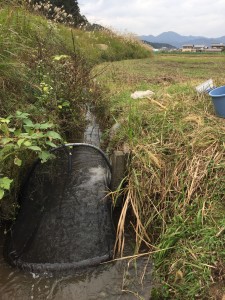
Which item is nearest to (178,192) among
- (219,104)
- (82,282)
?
(82,282)

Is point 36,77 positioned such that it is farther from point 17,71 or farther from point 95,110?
point 95,110

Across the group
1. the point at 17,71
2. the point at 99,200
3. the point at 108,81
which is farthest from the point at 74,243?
the point at 108,81

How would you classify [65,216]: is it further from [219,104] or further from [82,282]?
[219,104]

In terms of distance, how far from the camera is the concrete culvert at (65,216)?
2.53 meters

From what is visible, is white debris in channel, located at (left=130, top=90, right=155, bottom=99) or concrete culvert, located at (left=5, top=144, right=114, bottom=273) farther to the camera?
white debris in channel, located at (left=130, top=90, right=155, bottom=99)

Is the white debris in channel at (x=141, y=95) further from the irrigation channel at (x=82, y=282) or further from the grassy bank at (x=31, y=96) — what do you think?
the irrigation channel at (x=82, y=282)

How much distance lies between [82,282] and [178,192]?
3.36 feet

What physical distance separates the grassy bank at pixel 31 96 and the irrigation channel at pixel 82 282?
647 mm

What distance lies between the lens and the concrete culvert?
2531 mm

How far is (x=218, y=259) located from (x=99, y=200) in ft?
4.62

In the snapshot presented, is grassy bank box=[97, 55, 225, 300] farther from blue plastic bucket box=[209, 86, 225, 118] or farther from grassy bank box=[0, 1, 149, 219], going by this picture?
grassy bank box=[0, 1, 149, 219]

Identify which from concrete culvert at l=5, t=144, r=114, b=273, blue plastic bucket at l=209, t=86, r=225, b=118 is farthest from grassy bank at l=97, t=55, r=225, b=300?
concrete culvert at l=5, t=144, r=114, b=273

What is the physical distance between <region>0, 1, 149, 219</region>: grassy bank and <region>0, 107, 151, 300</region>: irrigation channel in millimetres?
647

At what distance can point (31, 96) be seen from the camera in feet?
11.7
